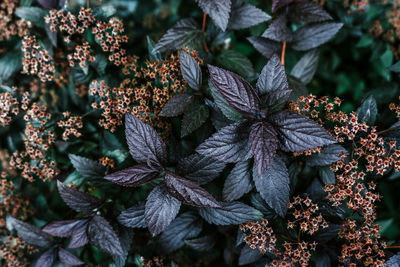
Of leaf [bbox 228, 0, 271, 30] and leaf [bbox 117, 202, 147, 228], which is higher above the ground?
leaf [bbox 228, 0, 271, 30]

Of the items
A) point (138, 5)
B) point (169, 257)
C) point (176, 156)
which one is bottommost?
point (169, 257)

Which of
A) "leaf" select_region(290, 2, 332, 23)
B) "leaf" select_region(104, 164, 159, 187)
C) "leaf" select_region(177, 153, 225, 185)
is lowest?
"leaf" select_region(177, 153, 225, 185)

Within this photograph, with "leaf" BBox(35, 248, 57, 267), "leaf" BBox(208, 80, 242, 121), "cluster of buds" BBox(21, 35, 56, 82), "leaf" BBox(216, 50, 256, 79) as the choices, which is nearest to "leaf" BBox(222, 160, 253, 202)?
"leaf" BBox(208, 80, 242, 121)

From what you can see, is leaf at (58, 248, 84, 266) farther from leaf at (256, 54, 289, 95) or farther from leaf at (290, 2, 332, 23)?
leaf at (290, 2, 332, 23)

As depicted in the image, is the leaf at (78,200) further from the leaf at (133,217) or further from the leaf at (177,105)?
the leaf at (177,105)

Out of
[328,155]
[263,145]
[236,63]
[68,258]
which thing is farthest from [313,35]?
[68,258]

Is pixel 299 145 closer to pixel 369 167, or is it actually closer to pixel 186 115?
pixel 369 167

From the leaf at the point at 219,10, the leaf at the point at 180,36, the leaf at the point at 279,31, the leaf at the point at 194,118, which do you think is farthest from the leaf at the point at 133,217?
the leaf at the point at 279,31

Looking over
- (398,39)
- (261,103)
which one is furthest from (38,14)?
(398,39)
